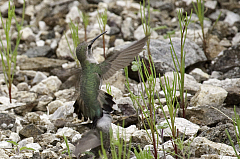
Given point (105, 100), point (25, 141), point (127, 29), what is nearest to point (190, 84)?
point (105, 100)

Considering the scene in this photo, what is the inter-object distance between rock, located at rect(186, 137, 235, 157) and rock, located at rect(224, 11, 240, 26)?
3.83 metres

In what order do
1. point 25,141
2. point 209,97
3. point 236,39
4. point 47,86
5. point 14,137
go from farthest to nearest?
point 236,39 < point 47,86 < point 209,97 < point 14,137 < point 25,141

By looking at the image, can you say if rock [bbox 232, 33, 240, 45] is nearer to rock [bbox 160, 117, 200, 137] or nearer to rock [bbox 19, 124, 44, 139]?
rock [bbox 160, 117, 200, 137]

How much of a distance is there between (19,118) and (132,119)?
1.31 metres

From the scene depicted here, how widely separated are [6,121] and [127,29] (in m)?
3.12

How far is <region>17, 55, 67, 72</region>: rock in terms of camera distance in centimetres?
561

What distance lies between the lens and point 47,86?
16.0 ft

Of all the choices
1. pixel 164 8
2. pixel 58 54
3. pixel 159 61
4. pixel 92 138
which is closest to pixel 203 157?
pixel 92 138

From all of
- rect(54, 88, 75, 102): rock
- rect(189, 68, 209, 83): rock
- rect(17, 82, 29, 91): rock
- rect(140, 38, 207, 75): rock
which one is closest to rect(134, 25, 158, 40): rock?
rect(140, 38, 207, 75): rock

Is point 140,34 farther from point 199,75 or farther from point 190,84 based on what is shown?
point 190,84

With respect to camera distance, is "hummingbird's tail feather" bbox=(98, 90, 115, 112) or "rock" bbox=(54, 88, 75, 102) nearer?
"hummingbird's tail feather" bbox=(98, 90, 115, 112)

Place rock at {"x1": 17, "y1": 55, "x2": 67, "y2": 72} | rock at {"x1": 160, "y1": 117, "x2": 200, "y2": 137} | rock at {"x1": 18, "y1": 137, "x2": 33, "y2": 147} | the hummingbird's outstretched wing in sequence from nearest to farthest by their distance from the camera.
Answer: the hummingbird's outstretched wing, rock at {"x1": 160, "y1": 117, "x2": 200, "y2": 137}, rock at {"x1": 18, "y1": 137, "x2": 33, "y2": 147}, rock at {"x1": 17, "y1": 55, "x2": 67, "y2": 72}

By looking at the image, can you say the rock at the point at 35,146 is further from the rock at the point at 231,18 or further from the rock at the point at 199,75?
the rock at the point at 231,18

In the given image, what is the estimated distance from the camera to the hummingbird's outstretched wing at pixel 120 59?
2612 millimetres
